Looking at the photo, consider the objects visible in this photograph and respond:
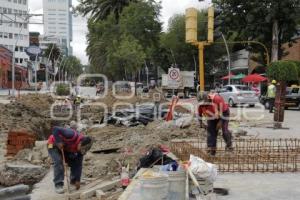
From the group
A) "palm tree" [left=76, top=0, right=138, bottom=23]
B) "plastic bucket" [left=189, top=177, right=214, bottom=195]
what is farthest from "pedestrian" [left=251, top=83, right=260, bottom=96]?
"plastic bucket" [left=189, top=177, right=214, bottom=195]

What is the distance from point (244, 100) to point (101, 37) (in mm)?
41387

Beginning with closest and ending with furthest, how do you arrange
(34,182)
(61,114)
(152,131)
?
(34,182), (152,131), (61,114)

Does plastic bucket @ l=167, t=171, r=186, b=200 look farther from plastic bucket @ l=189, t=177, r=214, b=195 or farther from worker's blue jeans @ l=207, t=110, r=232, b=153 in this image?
worker's blue jeans @ l=207, t=110, r=232, b=153

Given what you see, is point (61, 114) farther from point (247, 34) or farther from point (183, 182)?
point (183, 182)

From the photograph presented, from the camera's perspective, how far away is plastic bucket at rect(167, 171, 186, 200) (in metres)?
7.96

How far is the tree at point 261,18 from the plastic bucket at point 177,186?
3387cm

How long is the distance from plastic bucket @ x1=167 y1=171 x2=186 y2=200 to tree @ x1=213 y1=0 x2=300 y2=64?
111 feet

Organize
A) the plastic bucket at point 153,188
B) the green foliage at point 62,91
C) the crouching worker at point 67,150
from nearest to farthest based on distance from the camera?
the plastic bucket at point 153,188
the crouching worker at point 67,150
the green foliage at point 62,91

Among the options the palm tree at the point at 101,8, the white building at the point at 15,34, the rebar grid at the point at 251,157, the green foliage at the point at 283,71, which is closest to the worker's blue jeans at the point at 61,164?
the rebar grid at the point at 251,157

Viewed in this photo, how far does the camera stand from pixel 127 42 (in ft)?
209

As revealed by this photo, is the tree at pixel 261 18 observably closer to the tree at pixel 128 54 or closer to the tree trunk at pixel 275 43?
the tree trunk at pixel 275 43

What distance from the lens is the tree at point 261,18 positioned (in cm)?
4094

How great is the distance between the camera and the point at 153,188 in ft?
24.3

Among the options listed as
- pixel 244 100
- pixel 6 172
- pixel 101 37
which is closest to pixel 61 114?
pixel 244 100
